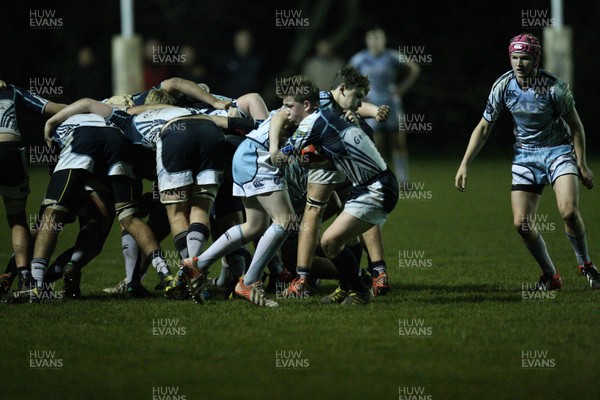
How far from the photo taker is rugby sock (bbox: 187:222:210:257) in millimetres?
8156

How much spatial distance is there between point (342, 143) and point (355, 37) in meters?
18.8

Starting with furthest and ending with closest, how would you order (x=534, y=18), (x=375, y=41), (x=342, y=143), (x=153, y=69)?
(x=534, y=18) < (x=153, y=69) < (x=375, y=41) < (x=342, y=143)

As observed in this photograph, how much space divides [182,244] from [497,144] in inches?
659

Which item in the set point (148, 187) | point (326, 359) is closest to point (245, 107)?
point (326, 359)

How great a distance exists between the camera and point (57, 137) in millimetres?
8805

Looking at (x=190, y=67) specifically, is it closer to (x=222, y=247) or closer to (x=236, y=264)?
(x=236, y=264)

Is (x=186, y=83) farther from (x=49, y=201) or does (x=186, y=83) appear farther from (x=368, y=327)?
(x=368, y=327)

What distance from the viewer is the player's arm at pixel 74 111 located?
8711mm

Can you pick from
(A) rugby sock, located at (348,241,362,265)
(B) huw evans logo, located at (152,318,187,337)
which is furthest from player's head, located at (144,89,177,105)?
(B) huw evans logo, located at (152,318,187,337)

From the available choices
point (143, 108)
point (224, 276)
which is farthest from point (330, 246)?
point (143, 108)

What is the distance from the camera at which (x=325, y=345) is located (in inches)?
260

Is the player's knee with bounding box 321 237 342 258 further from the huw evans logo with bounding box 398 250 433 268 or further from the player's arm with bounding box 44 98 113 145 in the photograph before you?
the huw evans logo with bounding box 398 250 433 268

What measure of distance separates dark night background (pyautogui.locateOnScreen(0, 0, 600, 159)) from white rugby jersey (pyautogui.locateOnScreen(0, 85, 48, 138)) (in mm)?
15572

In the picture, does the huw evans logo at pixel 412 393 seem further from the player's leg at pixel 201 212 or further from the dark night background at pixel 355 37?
the dark night background at pixel 355 37
